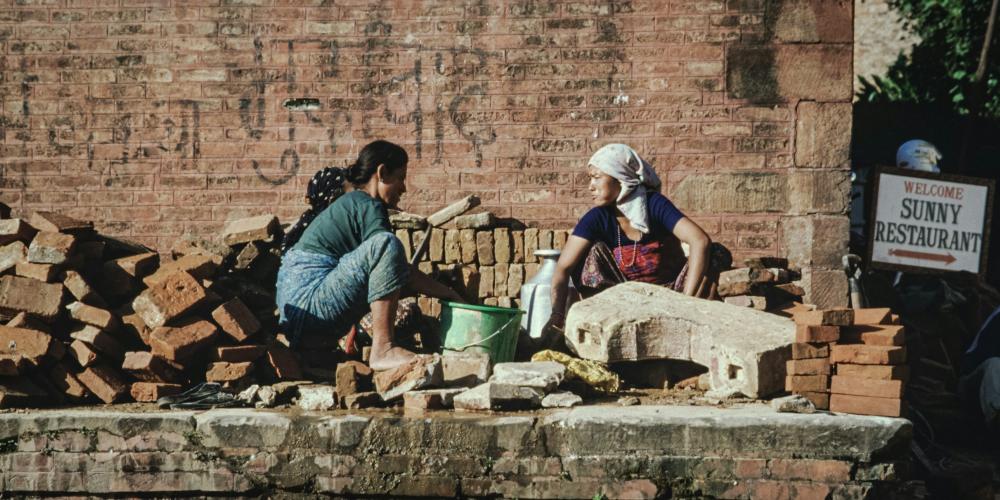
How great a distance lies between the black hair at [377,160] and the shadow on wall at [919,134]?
5.79 metres

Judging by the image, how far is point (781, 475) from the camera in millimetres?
4480

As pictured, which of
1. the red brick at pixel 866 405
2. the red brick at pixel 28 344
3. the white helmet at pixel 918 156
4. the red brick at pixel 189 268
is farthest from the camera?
the white helmet at pixel 918 156

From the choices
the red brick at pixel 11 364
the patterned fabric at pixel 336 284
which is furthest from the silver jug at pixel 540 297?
the red brick at pixel 11 364

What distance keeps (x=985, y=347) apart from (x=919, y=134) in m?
4.44

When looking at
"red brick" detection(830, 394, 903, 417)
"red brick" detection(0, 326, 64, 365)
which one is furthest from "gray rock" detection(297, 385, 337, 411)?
"red brick" detection(830, 394, 903, 417)

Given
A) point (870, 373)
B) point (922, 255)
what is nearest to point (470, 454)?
point (870, 373)

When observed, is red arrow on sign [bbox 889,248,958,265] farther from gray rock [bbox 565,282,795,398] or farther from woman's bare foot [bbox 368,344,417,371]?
woman's bare foot [bbox 368,344,417,371]

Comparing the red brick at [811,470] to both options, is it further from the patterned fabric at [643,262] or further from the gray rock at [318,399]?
the gray rock at [318,399]

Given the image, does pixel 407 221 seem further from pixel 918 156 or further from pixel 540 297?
pixel 918 156

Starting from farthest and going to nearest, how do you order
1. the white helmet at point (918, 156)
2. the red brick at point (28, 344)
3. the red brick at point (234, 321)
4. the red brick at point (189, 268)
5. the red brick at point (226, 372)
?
the white helmet at point (918, 156), the red brick at point (189, 268), the red brick at point (234, 321), the red brick at point (226, 372), the red brick at point (28, 344)

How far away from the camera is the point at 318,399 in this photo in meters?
5.00

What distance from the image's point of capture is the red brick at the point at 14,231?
588 cm

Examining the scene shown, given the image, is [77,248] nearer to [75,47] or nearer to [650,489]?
[75,47]

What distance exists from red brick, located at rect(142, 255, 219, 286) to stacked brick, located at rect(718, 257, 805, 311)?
10.1 feet
